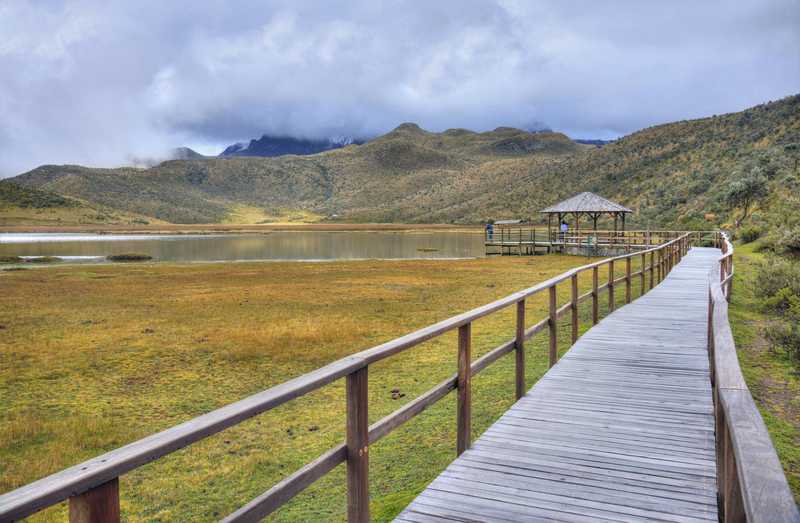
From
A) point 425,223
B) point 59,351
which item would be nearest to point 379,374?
point 59,351

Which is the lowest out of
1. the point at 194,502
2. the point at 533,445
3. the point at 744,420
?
the point at 194,502

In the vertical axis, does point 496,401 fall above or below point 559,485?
below

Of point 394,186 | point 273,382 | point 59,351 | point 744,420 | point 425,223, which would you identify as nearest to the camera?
point 744,420

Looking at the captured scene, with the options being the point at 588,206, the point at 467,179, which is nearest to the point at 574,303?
the point at 588,206

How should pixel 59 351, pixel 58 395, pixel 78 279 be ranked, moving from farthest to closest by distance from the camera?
pixel 78 279 < pixel 59 351 < pixel 58 395

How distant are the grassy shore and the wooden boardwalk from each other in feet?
3.16

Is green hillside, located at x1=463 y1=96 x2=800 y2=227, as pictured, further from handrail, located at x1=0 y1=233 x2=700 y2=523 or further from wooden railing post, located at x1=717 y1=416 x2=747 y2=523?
wooden railing post, located at x1=717 y1=416 x2=747 y2=523

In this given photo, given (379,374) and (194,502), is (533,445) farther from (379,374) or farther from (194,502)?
(379,374)

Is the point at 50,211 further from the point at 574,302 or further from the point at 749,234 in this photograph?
the point at 574,302

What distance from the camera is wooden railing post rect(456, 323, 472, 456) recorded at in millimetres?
3717

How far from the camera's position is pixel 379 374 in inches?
332

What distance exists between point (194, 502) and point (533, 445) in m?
3.02

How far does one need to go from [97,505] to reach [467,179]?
131 m

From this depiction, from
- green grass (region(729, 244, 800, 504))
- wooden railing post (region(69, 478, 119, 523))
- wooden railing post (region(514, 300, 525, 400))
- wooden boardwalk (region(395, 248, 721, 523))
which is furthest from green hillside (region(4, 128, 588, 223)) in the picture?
wooden railing post (region(69, 478, 119, 523))
